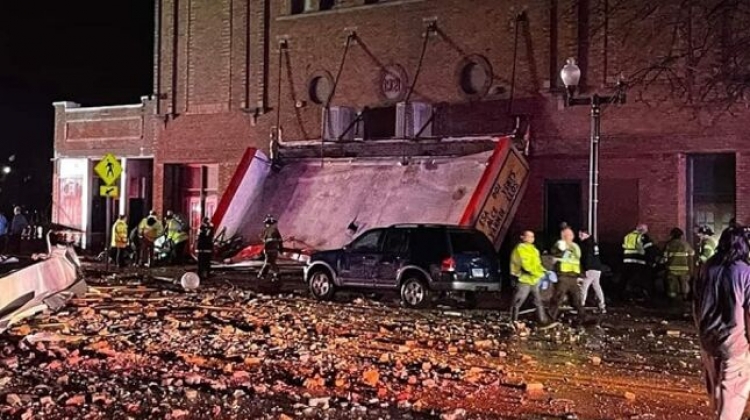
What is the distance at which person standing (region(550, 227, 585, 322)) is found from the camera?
14.1 meters

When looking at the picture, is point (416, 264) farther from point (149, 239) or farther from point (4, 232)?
point (4, 232)

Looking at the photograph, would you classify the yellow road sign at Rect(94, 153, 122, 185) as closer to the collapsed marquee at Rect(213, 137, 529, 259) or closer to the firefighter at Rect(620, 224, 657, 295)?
the collapsed marquee at Rect(213, 137, 529, 259)

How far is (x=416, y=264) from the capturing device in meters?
16.5

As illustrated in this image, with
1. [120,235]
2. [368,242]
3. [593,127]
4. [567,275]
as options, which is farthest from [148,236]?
[567,275]

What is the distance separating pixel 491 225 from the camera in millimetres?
20406

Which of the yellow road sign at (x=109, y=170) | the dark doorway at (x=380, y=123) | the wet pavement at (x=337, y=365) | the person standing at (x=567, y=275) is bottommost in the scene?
the wet pavement at (x=337, y=365)

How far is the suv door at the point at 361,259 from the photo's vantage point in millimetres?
17109

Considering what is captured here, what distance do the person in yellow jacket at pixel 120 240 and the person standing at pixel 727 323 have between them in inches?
823

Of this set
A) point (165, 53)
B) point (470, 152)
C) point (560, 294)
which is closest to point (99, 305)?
point (560, 294)

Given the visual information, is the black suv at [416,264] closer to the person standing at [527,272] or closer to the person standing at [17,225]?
the person standing at [527,272]

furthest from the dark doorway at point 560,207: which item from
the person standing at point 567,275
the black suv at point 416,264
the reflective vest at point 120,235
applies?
the reflective vest at point 120,235

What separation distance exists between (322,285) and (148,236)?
922 cm

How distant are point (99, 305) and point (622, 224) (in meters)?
12.5

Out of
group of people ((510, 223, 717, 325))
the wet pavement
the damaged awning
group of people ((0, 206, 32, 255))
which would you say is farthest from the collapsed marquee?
group of people ((0, 206, 32, 255))
